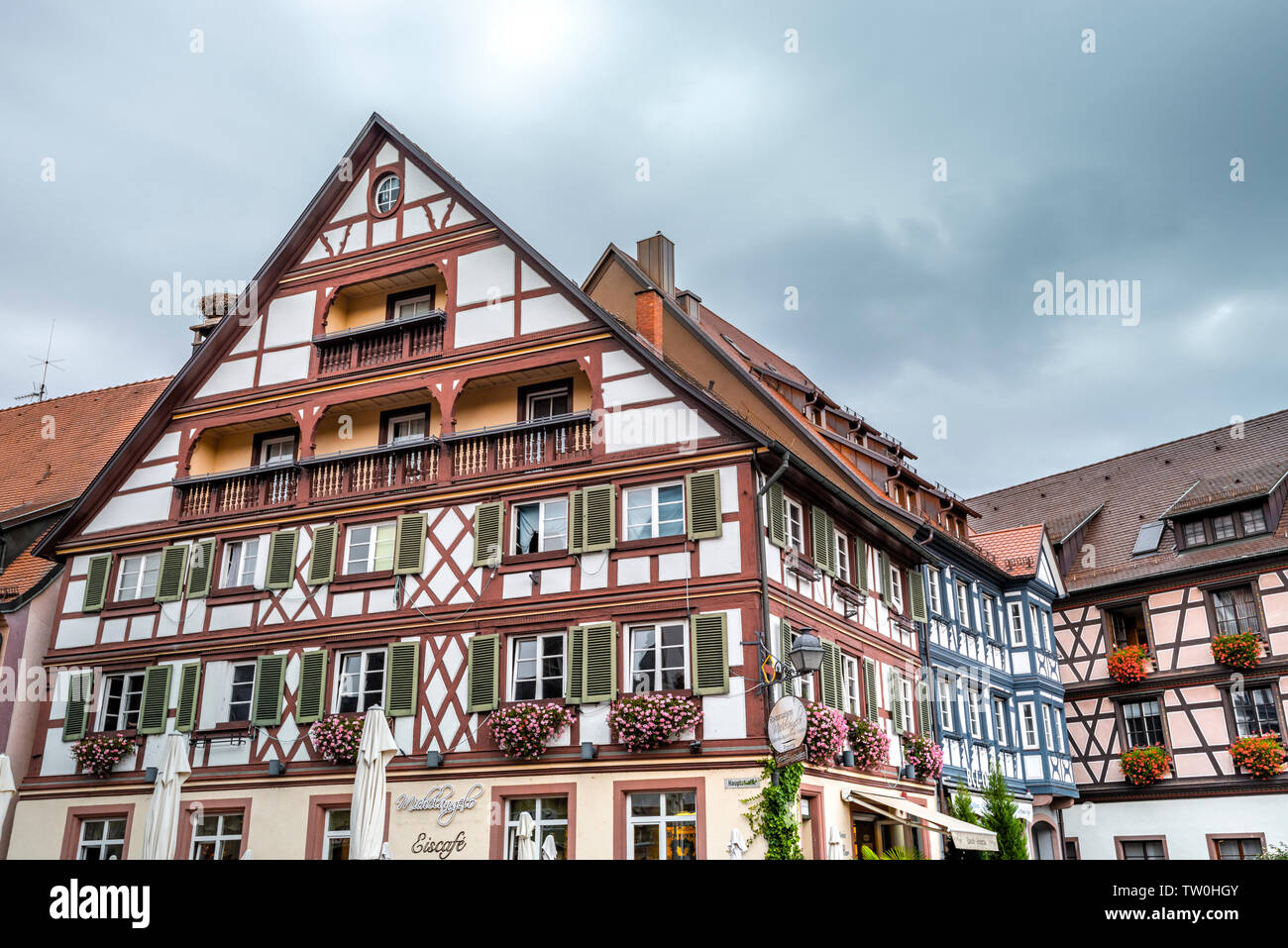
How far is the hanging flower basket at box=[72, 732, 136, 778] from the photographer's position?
20031mm

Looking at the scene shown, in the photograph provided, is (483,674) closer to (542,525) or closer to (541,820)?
(541,820)

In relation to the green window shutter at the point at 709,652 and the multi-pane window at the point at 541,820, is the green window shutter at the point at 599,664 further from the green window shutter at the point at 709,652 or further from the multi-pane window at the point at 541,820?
the multi-pane window at the point at 541,820

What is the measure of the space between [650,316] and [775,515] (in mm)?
6194

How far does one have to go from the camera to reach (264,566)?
2062cm

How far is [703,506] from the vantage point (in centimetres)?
1747

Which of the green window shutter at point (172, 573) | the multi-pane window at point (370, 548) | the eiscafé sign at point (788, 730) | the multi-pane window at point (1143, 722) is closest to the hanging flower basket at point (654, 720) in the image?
the eiscafé sign at point (788, 730)

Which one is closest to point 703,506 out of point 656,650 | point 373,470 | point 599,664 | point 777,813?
point 656,650

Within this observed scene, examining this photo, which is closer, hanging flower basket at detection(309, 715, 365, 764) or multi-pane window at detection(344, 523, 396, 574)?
hanging flower basket at detection(309, 715, 365, 764)

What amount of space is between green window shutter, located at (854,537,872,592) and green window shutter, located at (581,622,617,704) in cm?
542

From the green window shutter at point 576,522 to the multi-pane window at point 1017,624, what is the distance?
48.4 ft

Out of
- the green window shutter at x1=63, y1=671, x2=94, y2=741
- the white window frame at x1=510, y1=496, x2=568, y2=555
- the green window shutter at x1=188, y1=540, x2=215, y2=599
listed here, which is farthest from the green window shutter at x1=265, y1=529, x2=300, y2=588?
the white window frame at x1=510, y1=496, x2=568, y2=555

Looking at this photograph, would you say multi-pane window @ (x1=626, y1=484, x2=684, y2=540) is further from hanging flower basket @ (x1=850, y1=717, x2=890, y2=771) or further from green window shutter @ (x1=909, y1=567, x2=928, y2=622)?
green window shutter @ (x1=909, y1=567, x2=928, y2=622)

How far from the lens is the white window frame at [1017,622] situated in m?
28.5

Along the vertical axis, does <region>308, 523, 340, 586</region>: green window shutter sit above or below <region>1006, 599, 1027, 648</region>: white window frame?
below
